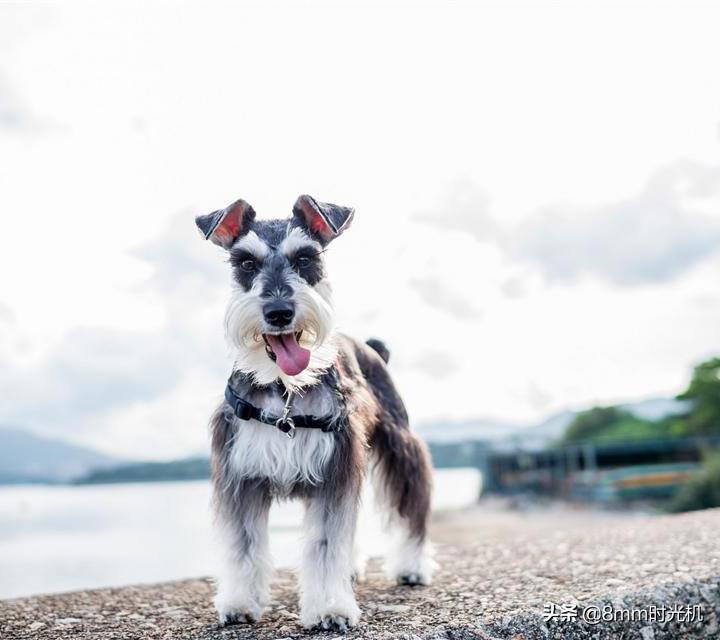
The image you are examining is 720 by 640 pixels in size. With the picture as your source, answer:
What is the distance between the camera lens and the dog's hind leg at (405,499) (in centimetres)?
585

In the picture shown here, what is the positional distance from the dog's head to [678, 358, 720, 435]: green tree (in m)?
46.3

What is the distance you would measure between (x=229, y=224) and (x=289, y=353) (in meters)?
0.93

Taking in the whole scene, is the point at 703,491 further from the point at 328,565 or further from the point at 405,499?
the point at 328,565

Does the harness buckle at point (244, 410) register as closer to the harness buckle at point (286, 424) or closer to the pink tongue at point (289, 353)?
the harness buckle at point (286, 424)

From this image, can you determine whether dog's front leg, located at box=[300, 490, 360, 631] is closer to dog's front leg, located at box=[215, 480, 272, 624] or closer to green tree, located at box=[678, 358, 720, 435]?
dog's front leg, located at box=[215, 480, 272, 624]

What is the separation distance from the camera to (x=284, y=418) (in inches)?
179

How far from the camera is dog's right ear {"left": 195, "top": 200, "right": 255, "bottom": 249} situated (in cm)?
462

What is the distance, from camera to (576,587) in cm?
555

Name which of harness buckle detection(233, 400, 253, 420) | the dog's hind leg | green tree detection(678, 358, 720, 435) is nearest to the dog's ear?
harness buckle detection(233, 400, 253, 420)

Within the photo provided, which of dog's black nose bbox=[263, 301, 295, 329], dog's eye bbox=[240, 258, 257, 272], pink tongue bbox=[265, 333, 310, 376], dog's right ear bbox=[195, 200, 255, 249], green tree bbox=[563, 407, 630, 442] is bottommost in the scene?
pink tongue bbox=[265, 333, 310, 376]

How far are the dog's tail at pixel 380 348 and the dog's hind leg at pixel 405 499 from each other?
63cm

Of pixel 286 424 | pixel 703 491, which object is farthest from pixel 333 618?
pixel 703 491

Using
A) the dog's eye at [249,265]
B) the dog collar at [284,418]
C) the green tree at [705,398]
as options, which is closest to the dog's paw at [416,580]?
the dog collar at [284,418]

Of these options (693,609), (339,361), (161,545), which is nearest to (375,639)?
(339,361)
